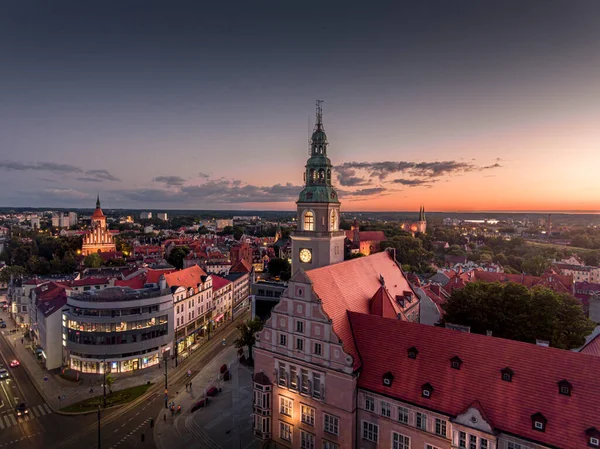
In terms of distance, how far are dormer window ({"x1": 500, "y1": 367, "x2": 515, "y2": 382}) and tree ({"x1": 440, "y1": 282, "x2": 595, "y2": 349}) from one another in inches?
873

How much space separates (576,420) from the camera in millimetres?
24719

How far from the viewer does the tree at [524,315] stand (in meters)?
46.0

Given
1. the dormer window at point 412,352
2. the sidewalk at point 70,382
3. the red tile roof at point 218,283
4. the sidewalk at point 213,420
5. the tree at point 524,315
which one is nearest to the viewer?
the dormer window at point 412,352

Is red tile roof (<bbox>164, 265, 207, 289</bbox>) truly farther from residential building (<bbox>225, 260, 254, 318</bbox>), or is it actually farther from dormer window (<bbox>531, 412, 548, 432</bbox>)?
dormer window (<bbox>531, 412, 548, 432</bbox>)

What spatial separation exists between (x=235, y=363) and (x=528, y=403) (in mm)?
47030

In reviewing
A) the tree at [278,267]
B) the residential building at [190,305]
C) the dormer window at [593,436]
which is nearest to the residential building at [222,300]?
the residential building at [190,305]

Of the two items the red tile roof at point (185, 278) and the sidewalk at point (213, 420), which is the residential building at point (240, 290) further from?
the sidewalk at point (213, 420)

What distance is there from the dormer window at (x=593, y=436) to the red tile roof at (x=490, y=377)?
0.99 feet

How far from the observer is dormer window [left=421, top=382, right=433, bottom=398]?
2986 cm

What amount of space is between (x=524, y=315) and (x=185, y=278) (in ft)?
203

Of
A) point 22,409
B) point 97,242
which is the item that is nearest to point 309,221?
point 22,409

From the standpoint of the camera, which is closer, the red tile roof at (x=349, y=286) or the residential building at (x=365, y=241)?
the red tile roof at (x=349, y=286)

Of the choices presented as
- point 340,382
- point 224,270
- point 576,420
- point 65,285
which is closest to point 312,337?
point 340,382

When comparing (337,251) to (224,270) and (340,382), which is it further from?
(224,270)
